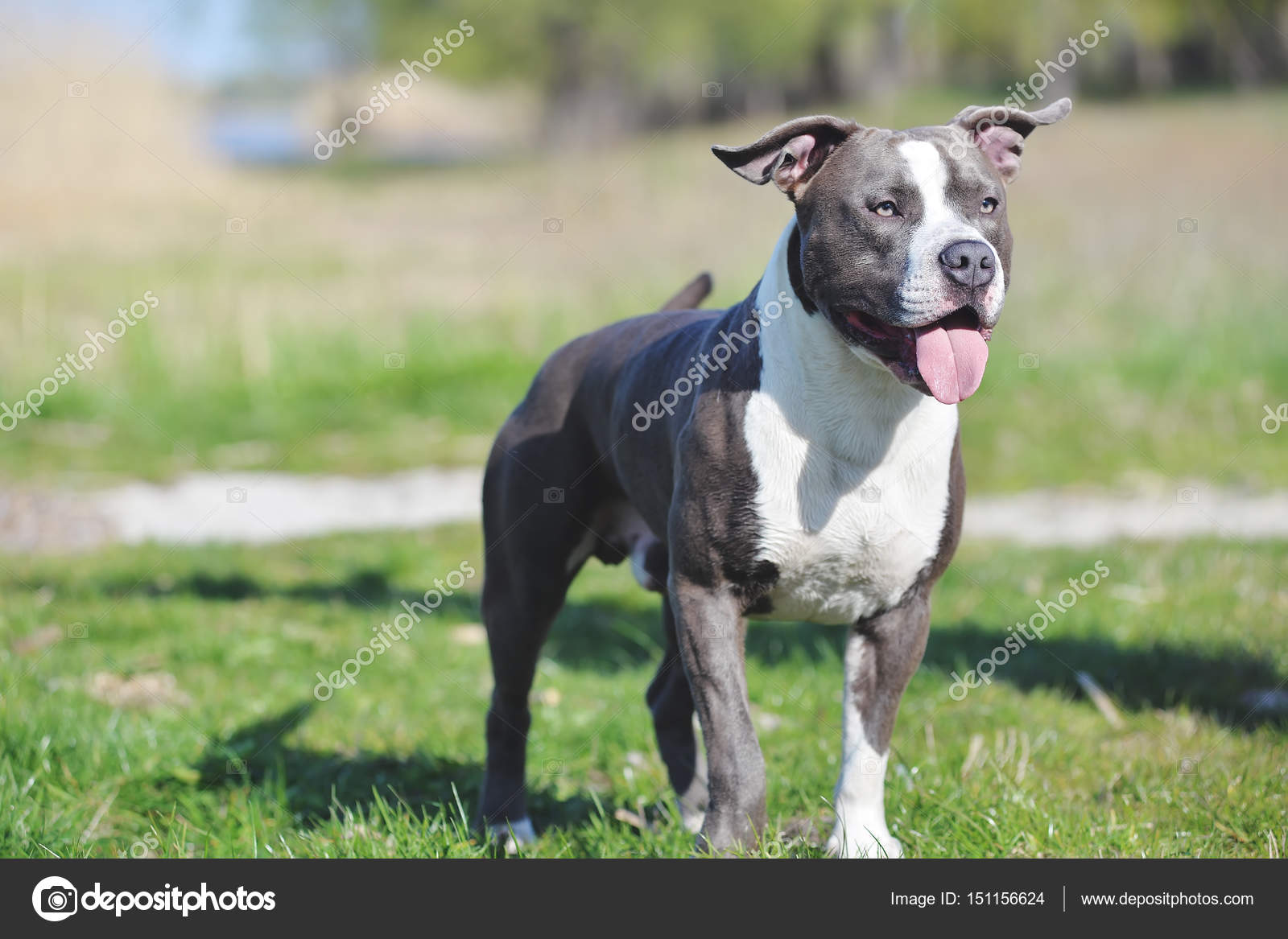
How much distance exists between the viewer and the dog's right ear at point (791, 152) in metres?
2.93

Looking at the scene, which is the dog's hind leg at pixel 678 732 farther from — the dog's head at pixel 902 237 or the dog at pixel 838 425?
the dog's head at pixel 902 237

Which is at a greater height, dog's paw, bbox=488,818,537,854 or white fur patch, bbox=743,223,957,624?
white fur patch, bbox=743,223,957,624

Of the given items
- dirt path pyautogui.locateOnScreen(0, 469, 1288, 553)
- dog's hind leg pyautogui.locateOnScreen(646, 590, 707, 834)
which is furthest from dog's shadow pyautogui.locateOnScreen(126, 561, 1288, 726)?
dog's hind leg pyautogui.locateOnScreen(646, 590, 707, 834)

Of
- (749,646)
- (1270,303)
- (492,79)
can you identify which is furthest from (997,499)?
(492,79)

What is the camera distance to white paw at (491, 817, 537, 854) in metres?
3.42

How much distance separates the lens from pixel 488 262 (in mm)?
14148

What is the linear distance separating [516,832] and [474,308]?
26.3 feet

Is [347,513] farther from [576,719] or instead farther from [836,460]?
[836,460]

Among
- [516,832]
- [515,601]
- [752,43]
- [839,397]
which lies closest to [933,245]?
[839,397]

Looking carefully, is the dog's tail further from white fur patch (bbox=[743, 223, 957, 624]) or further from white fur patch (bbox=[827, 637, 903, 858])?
white fur patch (bbox=[827, 637, 903, 858])

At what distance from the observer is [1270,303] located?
34.1 feet

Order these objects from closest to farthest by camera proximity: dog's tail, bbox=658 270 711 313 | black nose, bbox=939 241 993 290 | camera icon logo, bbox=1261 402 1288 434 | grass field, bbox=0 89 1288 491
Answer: black nose, bbox=939 241 993 290
dog's tail, bbox=658 270 711 313
camera icon logo, bbox=1261 402 1288 434
grass field, bbox=0 89 1288 491

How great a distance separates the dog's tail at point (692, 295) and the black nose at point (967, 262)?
1502 mm

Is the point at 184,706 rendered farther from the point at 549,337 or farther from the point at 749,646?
the point at 549,337
